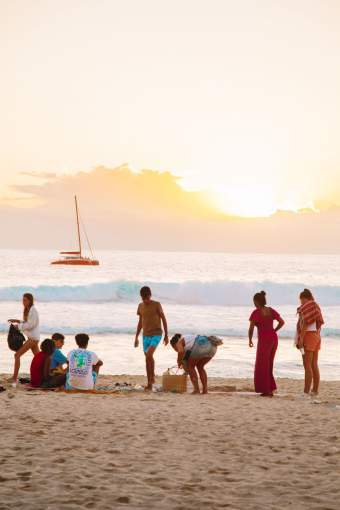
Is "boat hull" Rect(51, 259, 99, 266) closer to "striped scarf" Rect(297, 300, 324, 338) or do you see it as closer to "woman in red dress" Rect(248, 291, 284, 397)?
"woman in red dress" Rect(248, 291, 284, 397)

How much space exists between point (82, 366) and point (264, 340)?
2.64 metres

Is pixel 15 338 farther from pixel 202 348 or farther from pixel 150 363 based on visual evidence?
pixel 202 348

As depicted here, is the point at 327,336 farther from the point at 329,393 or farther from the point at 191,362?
the point at 191,362

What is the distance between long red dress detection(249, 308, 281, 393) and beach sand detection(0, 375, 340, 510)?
0.62 metres

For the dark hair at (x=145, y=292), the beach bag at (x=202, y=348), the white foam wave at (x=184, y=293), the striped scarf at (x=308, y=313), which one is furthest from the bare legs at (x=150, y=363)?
the white foam wave at (x=184, y=293)

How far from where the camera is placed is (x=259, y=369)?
1001 cm

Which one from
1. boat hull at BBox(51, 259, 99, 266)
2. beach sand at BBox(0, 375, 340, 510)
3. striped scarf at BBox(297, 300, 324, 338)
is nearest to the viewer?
beach sand at BBox(0, 375, 340, 510)

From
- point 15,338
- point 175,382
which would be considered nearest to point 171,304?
point 15,338

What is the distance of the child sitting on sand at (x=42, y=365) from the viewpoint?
9.98 m

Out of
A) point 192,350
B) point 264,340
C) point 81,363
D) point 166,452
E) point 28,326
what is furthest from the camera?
point 28,326

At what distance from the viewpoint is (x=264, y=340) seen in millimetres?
9859

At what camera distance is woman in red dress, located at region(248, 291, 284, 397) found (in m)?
9.68

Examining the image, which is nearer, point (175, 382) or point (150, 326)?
point (150, 326)

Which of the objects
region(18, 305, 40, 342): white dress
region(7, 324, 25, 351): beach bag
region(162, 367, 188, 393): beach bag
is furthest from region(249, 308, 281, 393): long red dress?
region(7, 324, 25, 351): beach bag
